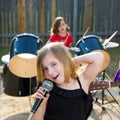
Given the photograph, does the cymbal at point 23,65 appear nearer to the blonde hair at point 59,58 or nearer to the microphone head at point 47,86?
the blonde hair at point 59,58

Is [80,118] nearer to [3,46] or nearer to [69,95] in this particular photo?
[69,95]

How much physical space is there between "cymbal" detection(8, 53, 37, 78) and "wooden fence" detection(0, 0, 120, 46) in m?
5.15

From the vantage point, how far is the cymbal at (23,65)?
3951 millimetres

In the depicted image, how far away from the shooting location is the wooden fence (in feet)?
30.2

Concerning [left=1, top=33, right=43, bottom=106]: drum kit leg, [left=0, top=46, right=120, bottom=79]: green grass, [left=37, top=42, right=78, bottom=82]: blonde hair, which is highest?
[left=37, top=42, right=78, bottom=82]: blonde hair

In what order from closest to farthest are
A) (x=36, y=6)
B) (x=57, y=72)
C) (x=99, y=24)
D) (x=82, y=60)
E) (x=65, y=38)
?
(x=57, y=72) < (x=82, y=60) < (x=65, y=38) < (x=36, y=6) < (x=99, y=24)

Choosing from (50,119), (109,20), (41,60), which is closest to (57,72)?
(41,60)

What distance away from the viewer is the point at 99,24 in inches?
389

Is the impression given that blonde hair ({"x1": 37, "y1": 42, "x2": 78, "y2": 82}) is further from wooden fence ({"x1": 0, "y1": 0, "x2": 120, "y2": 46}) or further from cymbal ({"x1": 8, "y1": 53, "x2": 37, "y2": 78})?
wooden fence ({"x1": 0, "y1": 0, "x2": 120, "y2": 46})

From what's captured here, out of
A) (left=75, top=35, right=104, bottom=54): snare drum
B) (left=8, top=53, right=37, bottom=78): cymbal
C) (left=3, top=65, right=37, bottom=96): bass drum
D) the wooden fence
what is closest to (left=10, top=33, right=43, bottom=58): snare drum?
(left=8, top=53, right=37, bottom=78): cymbal

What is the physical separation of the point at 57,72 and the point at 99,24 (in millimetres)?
8148

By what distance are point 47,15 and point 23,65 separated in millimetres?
5529

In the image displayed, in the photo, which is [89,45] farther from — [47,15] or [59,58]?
[47,15]

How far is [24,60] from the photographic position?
13.0 feet
